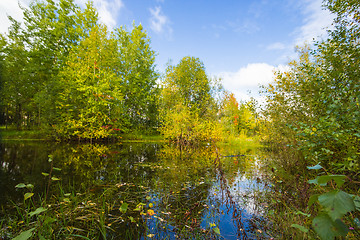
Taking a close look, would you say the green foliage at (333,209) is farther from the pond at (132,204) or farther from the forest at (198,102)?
the pond at (132,204)

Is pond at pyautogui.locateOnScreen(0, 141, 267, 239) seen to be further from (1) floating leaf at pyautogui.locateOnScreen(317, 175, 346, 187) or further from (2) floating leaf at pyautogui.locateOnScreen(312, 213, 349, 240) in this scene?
(1) floating leaf at pyautogui.locateOnScreen(317, 175, 346, 187)

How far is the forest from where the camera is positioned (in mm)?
2723

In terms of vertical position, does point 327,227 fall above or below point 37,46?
below

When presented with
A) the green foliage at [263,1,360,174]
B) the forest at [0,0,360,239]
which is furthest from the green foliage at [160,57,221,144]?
the green foliage at [263,1,360,174]

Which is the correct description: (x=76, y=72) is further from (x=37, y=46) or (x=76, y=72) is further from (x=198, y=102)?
(x=37, y=46)

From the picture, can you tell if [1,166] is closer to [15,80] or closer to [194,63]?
[194,63]

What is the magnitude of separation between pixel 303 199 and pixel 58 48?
2793 cm

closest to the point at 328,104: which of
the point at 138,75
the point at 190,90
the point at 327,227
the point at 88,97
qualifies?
the point at 327,227

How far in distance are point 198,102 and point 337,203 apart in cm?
1740

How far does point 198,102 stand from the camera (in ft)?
59.1

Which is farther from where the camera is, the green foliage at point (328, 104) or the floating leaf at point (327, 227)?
the green foliage at point (328, 104)

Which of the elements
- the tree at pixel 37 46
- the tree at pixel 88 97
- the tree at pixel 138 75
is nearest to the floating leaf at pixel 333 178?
the tree at pixel 88 97

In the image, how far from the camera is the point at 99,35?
1538 centimetres

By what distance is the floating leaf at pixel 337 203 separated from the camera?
76 cm
